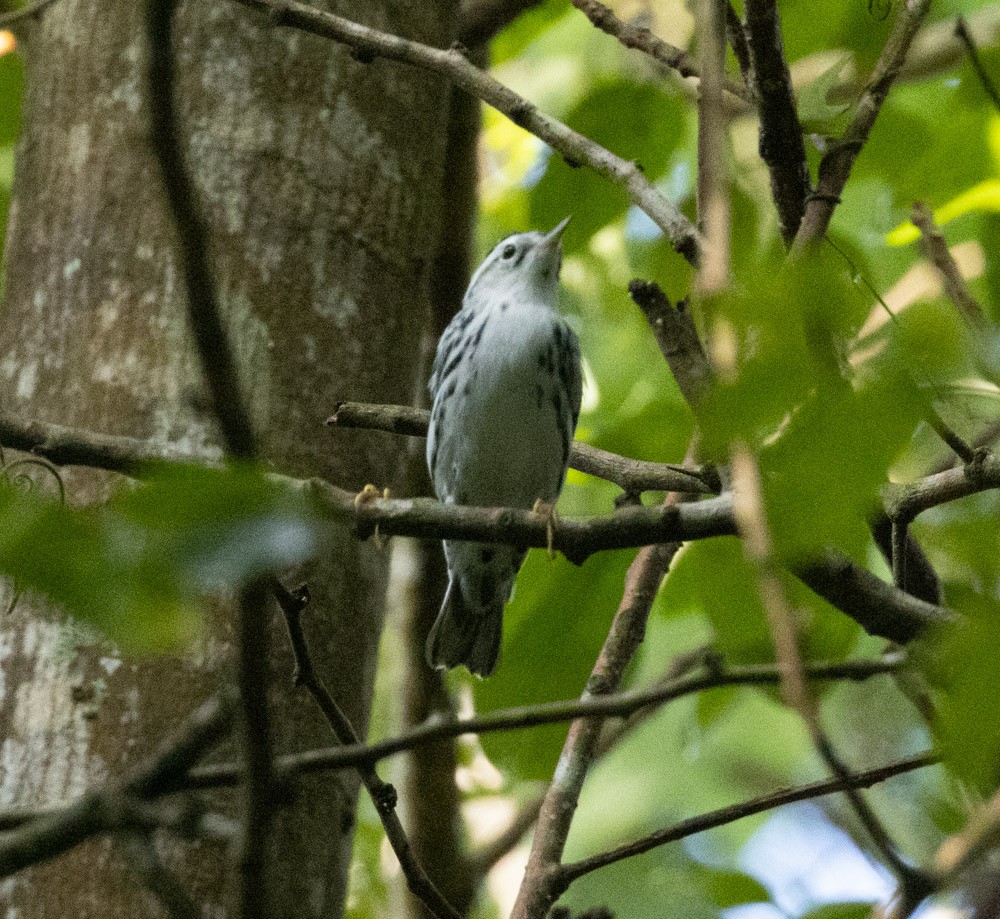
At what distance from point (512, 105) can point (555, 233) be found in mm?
1280

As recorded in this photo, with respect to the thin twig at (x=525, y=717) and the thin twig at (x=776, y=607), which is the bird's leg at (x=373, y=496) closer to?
the thin twig at (x=525, y=717)

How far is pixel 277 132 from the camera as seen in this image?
11.2ft

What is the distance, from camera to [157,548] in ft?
Result: 3.25

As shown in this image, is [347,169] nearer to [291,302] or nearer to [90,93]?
[291,302]

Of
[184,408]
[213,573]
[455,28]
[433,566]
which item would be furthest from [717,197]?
[433,566]

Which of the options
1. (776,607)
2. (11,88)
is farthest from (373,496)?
(11,88)

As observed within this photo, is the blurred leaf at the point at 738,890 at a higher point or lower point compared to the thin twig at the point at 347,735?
lower

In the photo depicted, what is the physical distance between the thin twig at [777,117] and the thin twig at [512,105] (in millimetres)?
246

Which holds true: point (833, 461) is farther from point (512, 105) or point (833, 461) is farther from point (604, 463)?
point (604, 463)

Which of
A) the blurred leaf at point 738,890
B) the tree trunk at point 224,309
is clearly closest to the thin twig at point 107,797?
the tree trunk at point 224,309

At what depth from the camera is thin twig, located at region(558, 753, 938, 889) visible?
6.54 feet

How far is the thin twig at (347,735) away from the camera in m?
1.97

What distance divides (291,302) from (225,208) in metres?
0.29

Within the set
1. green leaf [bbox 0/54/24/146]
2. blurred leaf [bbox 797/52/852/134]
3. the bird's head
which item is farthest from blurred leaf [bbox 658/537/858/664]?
green leaf [bbox 0/54/24/146]
